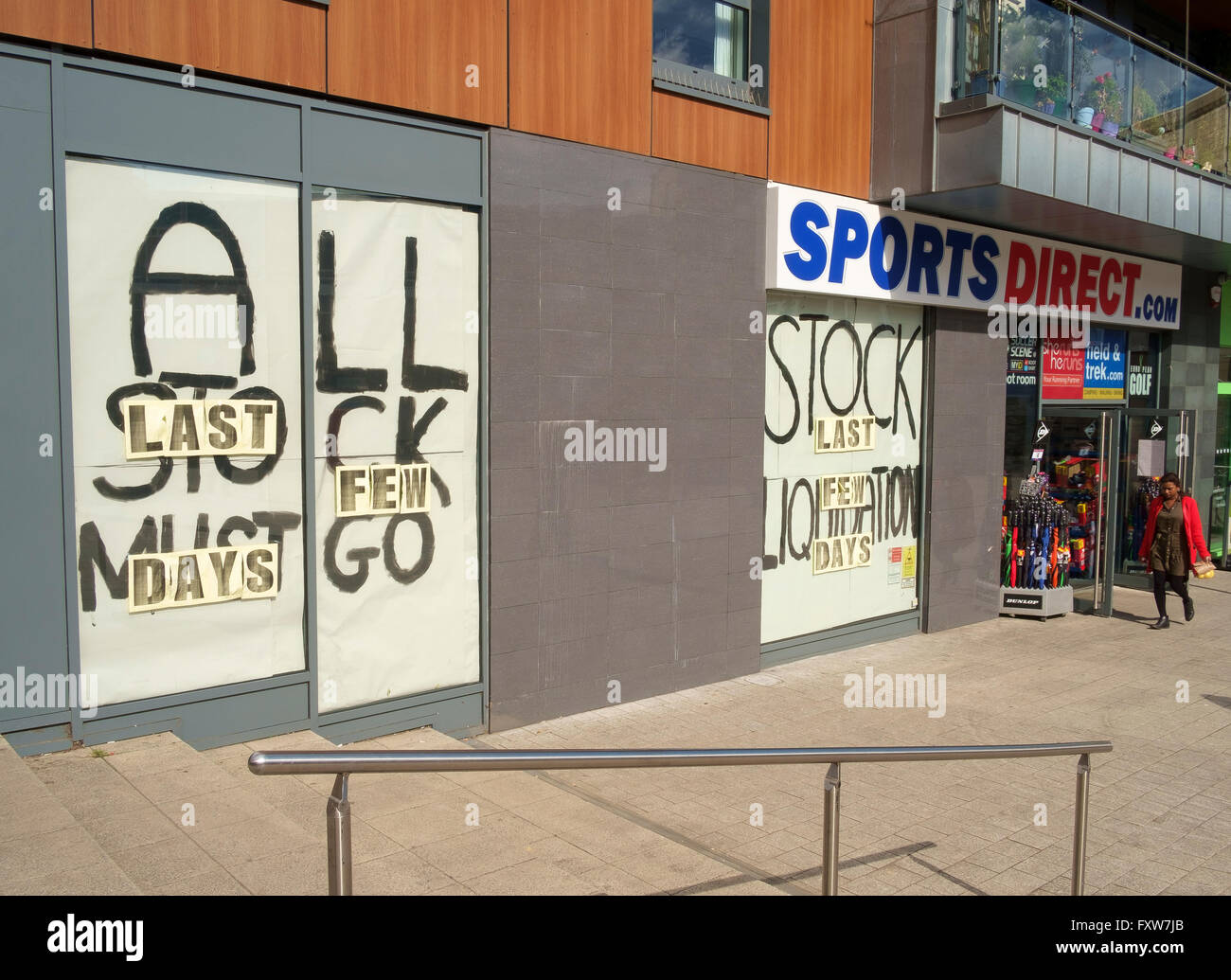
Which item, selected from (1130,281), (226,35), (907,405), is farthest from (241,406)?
(1130,281)

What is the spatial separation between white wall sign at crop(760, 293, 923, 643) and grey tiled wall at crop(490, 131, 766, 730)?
435 millimetres

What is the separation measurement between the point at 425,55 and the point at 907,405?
20.2 ft

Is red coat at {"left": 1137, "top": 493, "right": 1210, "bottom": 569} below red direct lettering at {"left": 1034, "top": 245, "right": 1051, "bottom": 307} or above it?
below

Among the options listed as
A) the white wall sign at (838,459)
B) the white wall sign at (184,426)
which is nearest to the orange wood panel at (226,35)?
the white wall sign at (184,426)

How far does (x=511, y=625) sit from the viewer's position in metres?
7.28

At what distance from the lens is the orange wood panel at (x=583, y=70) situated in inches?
282

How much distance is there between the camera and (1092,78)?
10.4 metres

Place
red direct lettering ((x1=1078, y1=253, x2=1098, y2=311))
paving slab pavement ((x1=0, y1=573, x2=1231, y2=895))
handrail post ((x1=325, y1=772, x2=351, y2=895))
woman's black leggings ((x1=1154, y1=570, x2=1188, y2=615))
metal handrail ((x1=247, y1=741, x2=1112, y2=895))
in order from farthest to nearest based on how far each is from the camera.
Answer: red direct lettering ((x1=1078, y1=253, x2=1098, y2=311))
woman's black leggings ((x1=1154, y1=570, x2=1188, y2=615))
paving slab pavement ((x1=0, y1=573, x2=1231, y2=895))
handrail post ((x1=325, y1=772, x2=351, y2=895))
metal handrail ((x1=247, y1=741, x2=1112, y2=895))

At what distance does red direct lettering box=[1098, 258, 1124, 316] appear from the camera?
1302 cm

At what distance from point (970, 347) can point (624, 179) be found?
16.9 ft

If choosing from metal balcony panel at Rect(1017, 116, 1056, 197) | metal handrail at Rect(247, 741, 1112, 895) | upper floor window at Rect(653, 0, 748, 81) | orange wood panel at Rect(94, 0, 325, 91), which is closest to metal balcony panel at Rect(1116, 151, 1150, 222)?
metal balcony panel at Rect(1017, 116, 1056, 197)

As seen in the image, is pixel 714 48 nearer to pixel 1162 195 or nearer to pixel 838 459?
pixel 838 459

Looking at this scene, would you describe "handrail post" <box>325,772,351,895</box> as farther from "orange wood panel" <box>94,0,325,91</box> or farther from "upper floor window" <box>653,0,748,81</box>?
"upper floor window" <box>653,0,748,81</box>

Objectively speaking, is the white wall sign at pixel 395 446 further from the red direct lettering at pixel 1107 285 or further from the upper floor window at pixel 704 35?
the red direct lettering at pixel 1107 285
